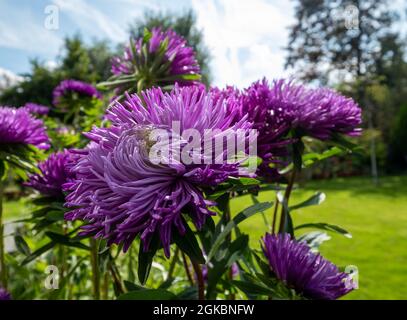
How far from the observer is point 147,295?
2.03ft

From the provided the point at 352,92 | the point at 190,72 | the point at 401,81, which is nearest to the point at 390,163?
the point at 352,92

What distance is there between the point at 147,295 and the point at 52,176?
0.34 metres

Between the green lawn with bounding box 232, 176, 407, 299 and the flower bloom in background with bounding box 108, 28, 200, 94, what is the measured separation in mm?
2097

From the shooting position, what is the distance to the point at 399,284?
291 cm

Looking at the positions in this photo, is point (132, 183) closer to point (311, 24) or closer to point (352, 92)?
point (352, 92)

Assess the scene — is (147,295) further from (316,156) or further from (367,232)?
(367,232)

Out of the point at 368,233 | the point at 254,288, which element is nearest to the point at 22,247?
the point at 254,288

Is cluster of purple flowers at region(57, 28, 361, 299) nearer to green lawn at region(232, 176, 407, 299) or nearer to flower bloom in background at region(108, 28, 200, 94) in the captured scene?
flower bloom in background at region(108, 28, 200, 94)

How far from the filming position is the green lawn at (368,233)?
298 centimetres

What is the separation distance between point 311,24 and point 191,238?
17.6 metres

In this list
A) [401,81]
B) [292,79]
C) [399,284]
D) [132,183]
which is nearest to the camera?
[132,183]

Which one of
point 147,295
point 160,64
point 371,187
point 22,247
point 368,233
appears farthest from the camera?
point 371,187
